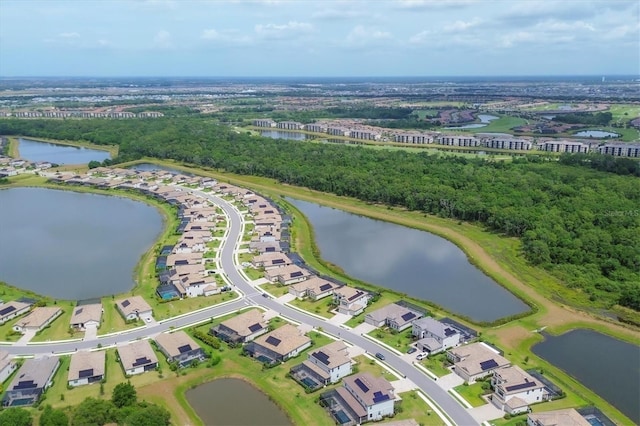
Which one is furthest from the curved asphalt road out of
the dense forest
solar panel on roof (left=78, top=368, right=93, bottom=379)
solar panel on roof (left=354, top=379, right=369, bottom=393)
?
the dense forest

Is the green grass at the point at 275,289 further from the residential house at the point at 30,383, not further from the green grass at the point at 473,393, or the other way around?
the green grass at the point at 473,393

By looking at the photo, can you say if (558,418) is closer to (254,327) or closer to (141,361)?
(254,327)

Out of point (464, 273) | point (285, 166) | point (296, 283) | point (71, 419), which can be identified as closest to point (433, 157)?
point (285, 166)

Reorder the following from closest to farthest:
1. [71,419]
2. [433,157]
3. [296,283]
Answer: [71,419], [296,283], [433,157]

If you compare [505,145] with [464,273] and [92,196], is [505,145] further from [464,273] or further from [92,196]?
[92,196]

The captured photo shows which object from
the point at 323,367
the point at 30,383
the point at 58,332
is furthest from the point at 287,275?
the point at 30,383
